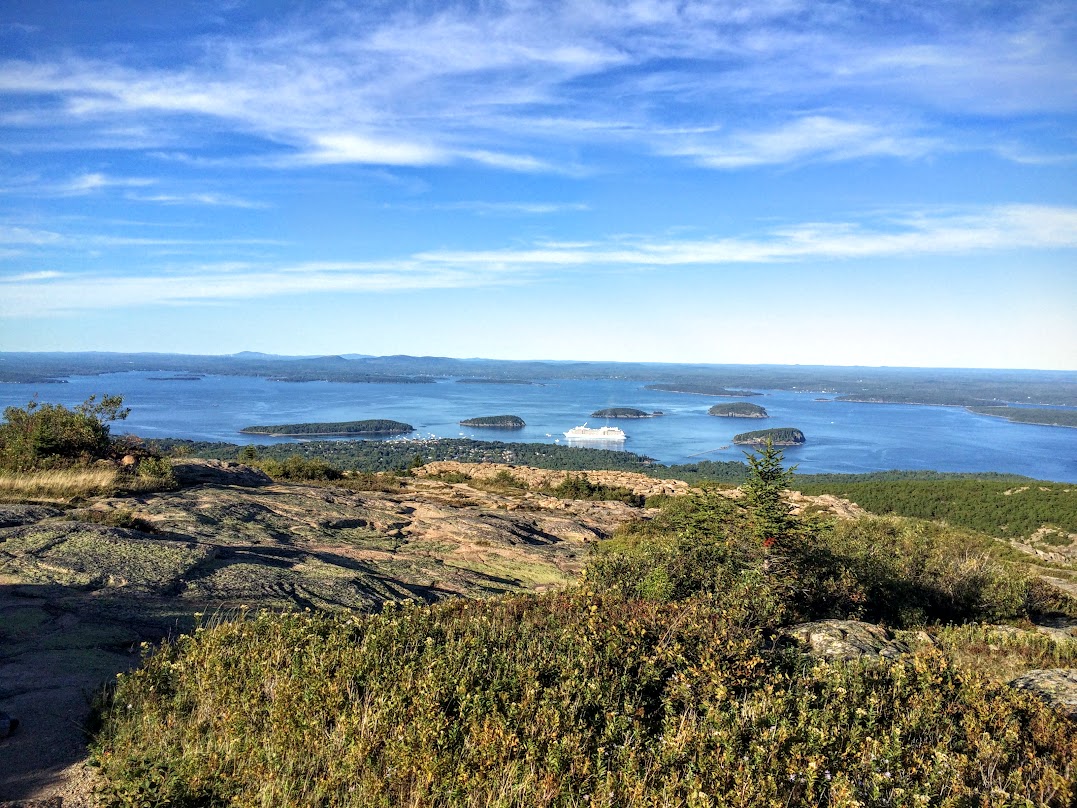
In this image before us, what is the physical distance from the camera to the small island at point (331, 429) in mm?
101250

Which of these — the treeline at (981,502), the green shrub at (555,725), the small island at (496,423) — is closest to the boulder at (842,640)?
the green shrub at (555,725)

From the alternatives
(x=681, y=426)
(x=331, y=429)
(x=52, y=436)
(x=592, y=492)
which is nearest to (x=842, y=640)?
(x=52, y=436)

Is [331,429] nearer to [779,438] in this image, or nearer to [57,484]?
[779,438]

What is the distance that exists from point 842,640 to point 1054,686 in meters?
1.64

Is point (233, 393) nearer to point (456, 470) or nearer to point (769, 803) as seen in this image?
point (456, 470)

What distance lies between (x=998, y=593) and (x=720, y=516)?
189 inches

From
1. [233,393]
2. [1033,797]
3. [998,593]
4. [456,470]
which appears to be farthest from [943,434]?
[233,393]

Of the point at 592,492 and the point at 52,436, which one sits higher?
the point at 52,436

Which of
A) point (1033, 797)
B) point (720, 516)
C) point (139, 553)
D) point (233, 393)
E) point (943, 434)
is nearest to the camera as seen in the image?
point (1033, 797)

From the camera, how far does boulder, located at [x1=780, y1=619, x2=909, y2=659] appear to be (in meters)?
5.39

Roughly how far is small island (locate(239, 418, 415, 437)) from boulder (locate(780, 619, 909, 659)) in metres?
104

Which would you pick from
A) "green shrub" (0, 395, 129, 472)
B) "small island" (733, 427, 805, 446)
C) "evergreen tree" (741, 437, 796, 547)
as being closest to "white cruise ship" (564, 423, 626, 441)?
"small island" (733, 427, 805, 446)

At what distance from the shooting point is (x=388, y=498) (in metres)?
15.4

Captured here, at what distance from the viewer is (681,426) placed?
143 m
